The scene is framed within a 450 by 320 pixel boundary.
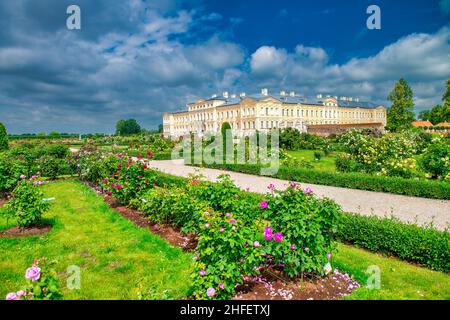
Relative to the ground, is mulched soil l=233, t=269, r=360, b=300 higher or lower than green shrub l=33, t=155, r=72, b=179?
lower

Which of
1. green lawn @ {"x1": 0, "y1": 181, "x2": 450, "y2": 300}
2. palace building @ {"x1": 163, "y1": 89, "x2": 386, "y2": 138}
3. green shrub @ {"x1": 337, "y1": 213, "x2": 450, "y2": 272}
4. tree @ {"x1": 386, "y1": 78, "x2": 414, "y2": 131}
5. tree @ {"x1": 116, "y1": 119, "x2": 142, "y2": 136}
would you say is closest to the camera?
green lawn @ {"x1": 0, "y1": 181, "x2": 450, "y2": 300}

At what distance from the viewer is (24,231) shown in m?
5.57

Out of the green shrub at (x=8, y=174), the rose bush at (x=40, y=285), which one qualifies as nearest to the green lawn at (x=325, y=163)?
the green shrub at (x=8, y=174)

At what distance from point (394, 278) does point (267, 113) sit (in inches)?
1902

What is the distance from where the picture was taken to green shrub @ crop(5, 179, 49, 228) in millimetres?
5465

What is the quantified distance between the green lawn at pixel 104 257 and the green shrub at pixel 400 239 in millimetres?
2221

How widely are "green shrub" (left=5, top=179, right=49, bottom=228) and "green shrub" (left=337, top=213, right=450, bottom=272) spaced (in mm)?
5155

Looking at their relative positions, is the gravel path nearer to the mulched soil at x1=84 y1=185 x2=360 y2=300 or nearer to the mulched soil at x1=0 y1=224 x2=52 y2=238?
the mulched soil at x1=84 y1=185 x2=360 y2=300

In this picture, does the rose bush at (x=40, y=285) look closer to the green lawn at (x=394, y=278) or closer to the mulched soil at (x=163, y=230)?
the mulched soil at (x=163, y=230)

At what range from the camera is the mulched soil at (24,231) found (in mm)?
5382

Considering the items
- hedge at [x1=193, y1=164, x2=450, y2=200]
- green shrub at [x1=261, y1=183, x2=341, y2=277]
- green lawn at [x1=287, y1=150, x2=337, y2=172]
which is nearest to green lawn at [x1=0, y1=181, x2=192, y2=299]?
green shrub at [x1=261, y1=183, x2=341, y2=277]
